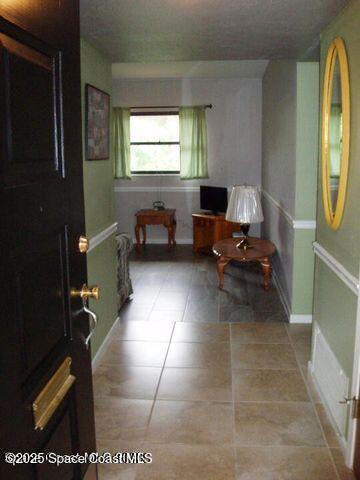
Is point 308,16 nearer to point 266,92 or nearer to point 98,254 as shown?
point 98,254

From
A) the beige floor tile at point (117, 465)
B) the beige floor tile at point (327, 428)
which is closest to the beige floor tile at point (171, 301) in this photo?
the beige floor tile at point (327, 428)

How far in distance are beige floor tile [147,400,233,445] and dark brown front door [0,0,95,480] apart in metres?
0.92

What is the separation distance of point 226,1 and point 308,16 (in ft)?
1.69

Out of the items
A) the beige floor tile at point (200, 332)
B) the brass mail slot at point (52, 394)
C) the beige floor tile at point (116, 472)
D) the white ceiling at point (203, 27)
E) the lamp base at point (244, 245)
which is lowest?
the beige floor tile at point (116, 472)

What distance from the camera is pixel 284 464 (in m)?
2.11

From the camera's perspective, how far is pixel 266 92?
5934 mm

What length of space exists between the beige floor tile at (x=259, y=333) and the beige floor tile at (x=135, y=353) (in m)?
0.59

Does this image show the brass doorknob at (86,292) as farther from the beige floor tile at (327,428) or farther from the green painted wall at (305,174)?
the green painted wall at (305,174)

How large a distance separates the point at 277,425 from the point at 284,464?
0.31 meters

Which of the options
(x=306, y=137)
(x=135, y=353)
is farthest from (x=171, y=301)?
(x=306, y=137)

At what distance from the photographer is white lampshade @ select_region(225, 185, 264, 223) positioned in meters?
4.45

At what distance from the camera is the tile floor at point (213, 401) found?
2119 mm

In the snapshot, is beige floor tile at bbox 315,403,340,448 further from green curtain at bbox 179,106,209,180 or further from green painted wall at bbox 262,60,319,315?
green curtain at bbox 179,106,209,180

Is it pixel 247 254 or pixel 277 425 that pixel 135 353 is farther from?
pixel 247 254
